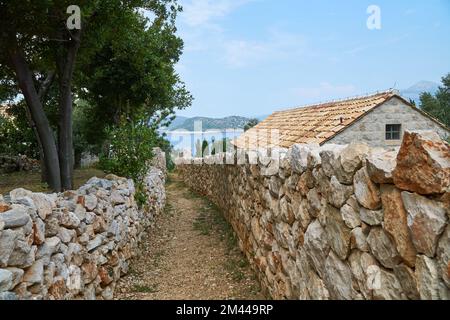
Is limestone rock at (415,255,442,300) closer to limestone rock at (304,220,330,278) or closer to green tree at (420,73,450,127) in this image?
limestone rock at (304,220,330,278)

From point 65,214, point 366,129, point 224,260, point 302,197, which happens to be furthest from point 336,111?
point 65,214

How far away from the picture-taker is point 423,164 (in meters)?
1.83

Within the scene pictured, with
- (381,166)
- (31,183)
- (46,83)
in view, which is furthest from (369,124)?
(46,83)

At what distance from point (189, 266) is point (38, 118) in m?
3.93

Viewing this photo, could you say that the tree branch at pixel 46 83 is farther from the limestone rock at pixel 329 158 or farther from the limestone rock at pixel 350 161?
the limestone rock at pixel 350 161

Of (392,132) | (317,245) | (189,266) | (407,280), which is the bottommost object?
(189,266)

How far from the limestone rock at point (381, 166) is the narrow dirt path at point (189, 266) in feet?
11.6

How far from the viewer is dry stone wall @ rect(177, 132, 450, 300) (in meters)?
1.79

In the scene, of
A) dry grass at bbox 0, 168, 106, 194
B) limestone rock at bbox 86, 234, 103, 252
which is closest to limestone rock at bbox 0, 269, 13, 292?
limestone rock at bbox 86, 234, 103, 252

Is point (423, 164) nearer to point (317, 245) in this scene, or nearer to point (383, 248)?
point (383, 248)

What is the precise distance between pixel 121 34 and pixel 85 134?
354 inches

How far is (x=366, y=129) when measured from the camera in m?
10.3

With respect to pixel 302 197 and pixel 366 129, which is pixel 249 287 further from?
pixel 366 129
